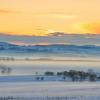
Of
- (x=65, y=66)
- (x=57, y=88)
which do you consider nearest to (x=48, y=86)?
(x=57, y=88)

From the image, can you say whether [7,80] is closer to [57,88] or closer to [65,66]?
[57,88]

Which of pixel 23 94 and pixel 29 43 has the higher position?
pixel 29 43

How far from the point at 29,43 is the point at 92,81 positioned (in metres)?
98.9

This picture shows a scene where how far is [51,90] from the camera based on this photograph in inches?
1303

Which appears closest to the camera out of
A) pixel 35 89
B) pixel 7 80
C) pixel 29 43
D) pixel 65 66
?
pixel 35 89

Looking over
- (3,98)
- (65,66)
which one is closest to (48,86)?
(3,98)

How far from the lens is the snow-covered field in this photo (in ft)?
98.6

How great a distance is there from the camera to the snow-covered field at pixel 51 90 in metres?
30.1

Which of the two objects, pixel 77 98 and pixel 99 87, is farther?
pixel 99 87

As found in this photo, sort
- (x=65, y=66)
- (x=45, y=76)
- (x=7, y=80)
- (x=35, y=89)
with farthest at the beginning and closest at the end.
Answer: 1. (x=65, y=66)
2. (x=45, y=76)
3. (x=7, y=80)
4. (x=35, y=89)

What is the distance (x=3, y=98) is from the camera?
93.3 ft

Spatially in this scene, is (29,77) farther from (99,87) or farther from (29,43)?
(29,43)

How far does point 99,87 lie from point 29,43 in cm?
10282

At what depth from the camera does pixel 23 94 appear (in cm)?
3088
